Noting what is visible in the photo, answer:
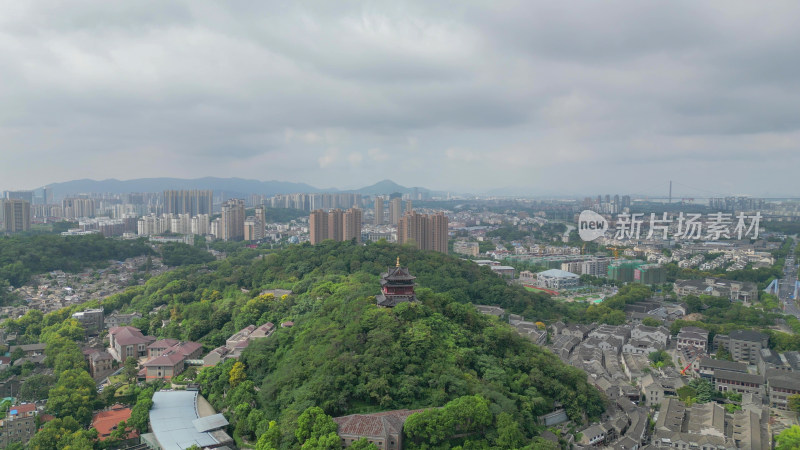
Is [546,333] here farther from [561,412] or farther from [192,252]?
[192,252]

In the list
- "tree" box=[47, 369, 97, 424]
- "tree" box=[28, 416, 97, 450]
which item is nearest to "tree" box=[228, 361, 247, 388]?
"tree" box=[28, 416, 97, 450]

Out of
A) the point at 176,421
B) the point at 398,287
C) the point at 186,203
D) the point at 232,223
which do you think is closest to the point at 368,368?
the point at 398,287

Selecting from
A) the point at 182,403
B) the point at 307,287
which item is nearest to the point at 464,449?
the point at 182,403

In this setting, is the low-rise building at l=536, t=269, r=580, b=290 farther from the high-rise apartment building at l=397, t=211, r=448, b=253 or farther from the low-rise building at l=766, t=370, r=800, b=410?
the low-rise building at l=766, t=370, r=800, b=410

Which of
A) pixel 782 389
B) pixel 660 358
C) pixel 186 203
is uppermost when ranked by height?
pixel 186 203

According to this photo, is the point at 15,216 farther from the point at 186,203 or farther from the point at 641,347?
the point at 641,347

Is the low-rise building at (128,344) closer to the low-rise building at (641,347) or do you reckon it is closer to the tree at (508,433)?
the tree at (508,433)

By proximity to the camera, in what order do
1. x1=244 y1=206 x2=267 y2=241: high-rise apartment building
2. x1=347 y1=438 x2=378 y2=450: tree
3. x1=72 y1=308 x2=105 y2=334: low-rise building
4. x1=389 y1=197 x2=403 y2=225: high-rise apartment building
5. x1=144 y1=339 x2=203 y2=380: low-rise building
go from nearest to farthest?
x1=347 y1=438 x2=378 y2=450: tree
x1=144 y1=339 x2=203 y2=380: low-rise building
x1=72 y1=308 x2=105 y2=334: low-rise building
x1=244 y1=206 x2=267 y2=241: high-rise apartment building
x1=389 y1=197 x2=403 y2=225: high-rise apartment building
